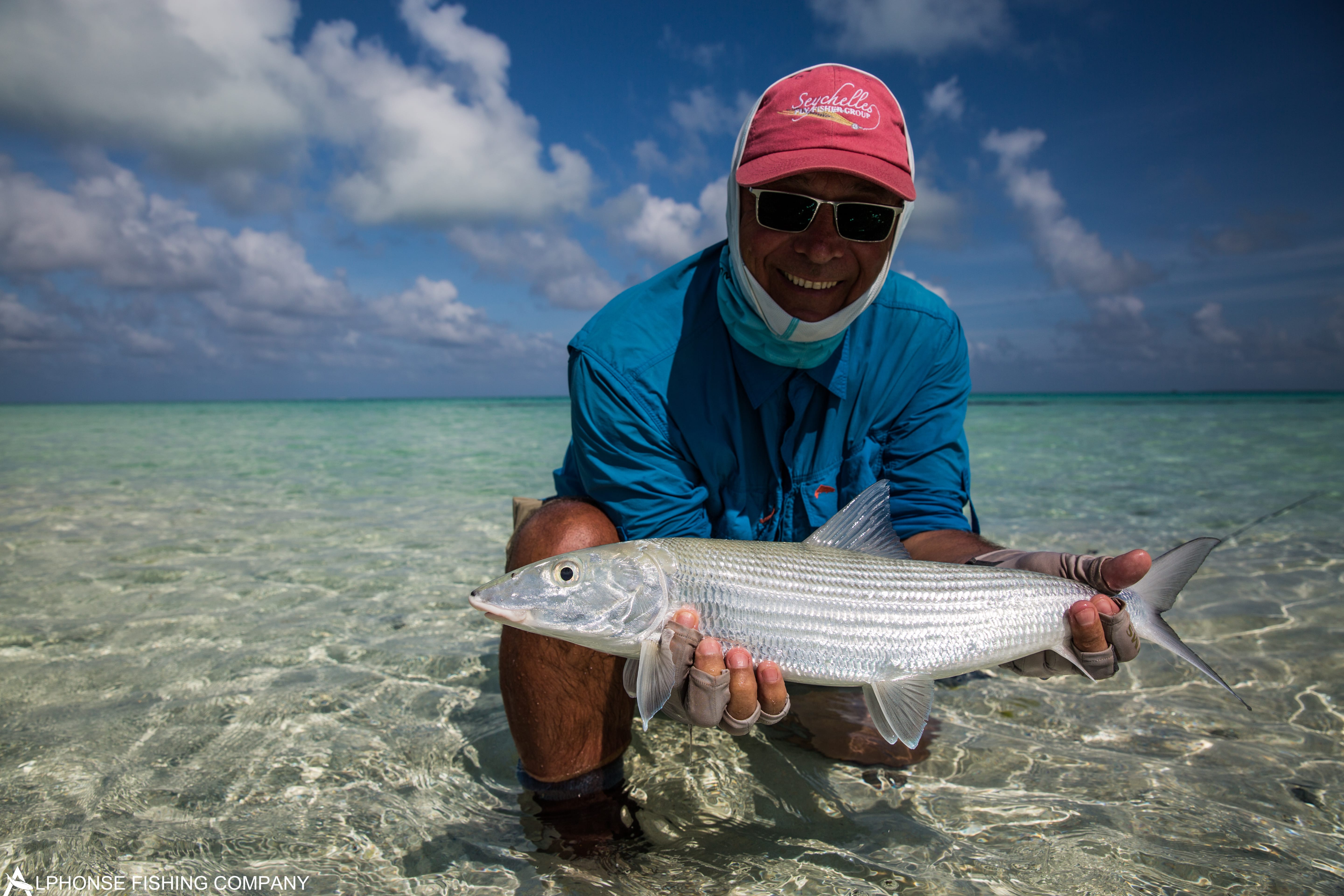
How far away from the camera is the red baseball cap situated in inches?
102

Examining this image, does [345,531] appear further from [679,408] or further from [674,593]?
[674,593]

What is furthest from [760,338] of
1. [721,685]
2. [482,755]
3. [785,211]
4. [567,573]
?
[482,755]

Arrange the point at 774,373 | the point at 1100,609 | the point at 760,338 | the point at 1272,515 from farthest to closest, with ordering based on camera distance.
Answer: the point at 1272,515 → the point at 774,373 → the point at 760,338 → the point at 1100,609

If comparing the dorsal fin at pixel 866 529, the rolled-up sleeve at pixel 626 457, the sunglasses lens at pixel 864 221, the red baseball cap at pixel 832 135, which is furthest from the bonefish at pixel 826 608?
the red baseball cap at pixel 832 135

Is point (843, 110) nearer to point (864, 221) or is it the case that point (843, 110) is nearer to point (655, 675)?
point (864, 221)

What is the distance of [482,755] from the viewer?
306 centimetres

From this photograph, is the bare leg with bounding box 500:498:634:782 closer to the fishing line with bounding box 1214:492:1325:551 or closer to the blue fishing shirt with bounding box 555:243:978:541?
the blue fishing shirt with bounding box 555:243:978:541

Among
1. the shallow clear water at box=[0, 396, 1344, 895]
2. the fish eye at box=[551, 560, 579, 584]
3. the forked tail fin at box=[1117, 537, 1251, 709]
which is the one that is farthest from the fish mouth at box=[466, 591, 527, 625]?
the forked tail fin at box=[1117, 537, 1251, 709]

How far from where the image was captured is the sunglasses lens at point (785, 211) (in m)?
2.65

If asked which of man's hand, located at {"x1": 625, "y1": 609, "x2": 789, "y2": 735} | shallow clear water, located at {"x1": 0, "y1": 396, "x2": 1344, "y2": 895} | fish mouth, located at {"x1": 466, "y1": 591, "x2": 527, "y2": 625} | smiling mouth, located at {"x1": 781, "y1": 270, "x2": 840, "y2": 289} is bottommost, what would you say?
shallow clear water, located at {"x1": 0, "y1": 396, "x2": 1344, "y2": 895}

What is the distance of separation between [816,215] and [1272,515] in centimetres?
744

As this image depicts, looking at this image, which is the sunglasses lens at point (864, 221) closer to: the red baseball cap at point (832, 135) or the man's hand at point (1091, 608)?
the red baseball cap at point (832, 135)

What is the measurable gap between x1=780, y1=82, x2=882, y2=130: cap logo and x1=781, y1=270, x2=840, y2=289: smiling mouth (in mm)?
546

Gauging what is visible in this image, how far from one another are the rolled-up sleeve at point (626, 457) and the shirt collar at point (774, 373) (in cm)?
40
